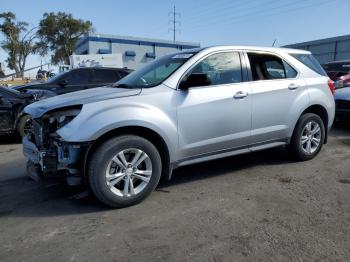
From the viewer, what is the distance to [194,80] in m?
4.24

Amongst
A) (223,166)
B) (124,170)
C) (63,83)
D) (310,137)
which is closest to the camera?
(124,170)

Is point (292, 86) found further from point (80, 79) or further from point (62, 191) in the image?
point (80, 79)

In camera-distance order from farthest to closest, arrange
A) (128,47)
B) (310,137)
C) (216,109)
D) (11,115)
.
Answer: (128,47) → (11,115) → (310,137) → (216,109)

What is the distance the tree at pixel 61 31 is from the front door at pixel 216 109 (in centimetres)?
5305

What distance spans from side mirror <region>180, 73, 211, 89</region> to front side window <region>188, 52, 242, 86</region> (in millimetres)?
147

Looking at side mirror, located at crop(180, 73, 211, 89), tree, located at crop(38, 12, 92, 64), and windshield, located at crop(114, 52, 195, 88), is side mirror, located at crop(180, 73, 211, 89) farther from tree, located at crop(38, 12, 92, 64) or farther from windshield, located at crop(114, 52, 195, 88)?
tree, located at crop(38, 12, 92, 64)

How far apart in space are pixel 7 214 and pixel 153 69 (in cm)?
251

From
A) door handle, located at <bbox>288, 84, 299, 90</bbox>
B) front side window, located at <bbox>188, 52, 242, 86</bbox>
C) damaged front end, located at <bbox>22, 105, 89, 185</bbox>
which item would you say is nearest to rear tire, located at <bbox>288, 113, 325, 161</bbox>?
door handle, located at <bbox>288, 84, 299, 90</bbox>

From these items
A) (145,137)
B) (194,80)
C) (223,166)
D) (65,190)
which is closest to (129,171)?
(145,137)

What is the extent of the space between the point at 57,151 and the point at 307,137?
3.73 m

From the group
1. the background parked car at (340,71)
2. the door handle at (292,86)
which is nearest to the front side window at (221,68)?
the door handle at (292,86)

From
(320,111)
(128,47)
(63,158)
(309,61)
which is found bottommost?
(63,158)

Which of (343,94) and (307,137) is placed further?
(343,94)

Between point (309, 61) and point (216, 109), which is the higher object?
point (309, 61)
